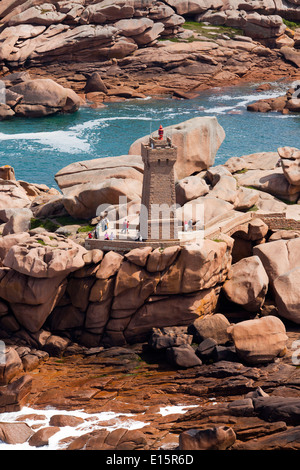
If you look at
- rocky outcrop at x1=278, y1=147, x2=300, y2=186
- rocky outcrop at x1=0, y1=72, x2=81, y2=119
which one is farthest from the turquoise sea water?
rocky outcrop at x1=278, y1=147, x2=300, y2=186

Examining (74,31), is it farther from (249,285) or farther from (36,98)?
(249,285)

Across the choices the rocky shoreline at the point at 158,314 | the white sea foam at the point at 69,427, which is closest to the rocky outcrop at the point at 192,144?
the rocky shoreline at the point at 158,314

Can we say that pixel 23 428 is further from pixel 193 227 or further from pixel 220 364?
pixel 193 227

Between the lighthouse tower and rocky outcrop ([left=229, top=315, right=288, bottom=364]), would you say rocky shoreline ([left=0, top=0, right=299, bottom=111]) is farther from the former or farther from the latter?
rocky outcrop ([left=229, top=315, right=288, bottom=364])

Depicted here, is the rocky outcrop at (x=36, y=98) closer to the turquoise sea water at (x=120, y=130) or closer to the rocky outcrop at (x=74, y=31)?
the turquoise sea water at (x=120, y=130)

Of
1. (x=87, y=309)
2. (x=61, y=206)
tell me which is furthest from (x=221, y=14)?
(x=87, y=309)

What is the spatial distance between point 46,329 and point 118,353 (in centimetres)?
607

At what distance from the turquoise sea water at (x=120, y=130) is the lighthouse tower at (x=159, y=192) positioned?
3208 centimetres

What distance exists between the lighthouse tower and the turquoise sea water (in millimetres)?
32078

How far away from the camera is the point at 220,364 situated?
47281 mm

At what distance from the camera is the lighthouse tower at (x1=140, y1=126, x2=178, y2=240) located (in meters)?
49.8

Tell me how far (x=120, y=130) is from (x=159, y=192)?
53221 millimetres

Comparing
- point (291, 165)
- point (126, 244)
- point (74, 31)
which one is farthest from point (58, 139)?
point (126, 244)

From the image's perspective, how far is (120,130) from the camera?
10225 cm
